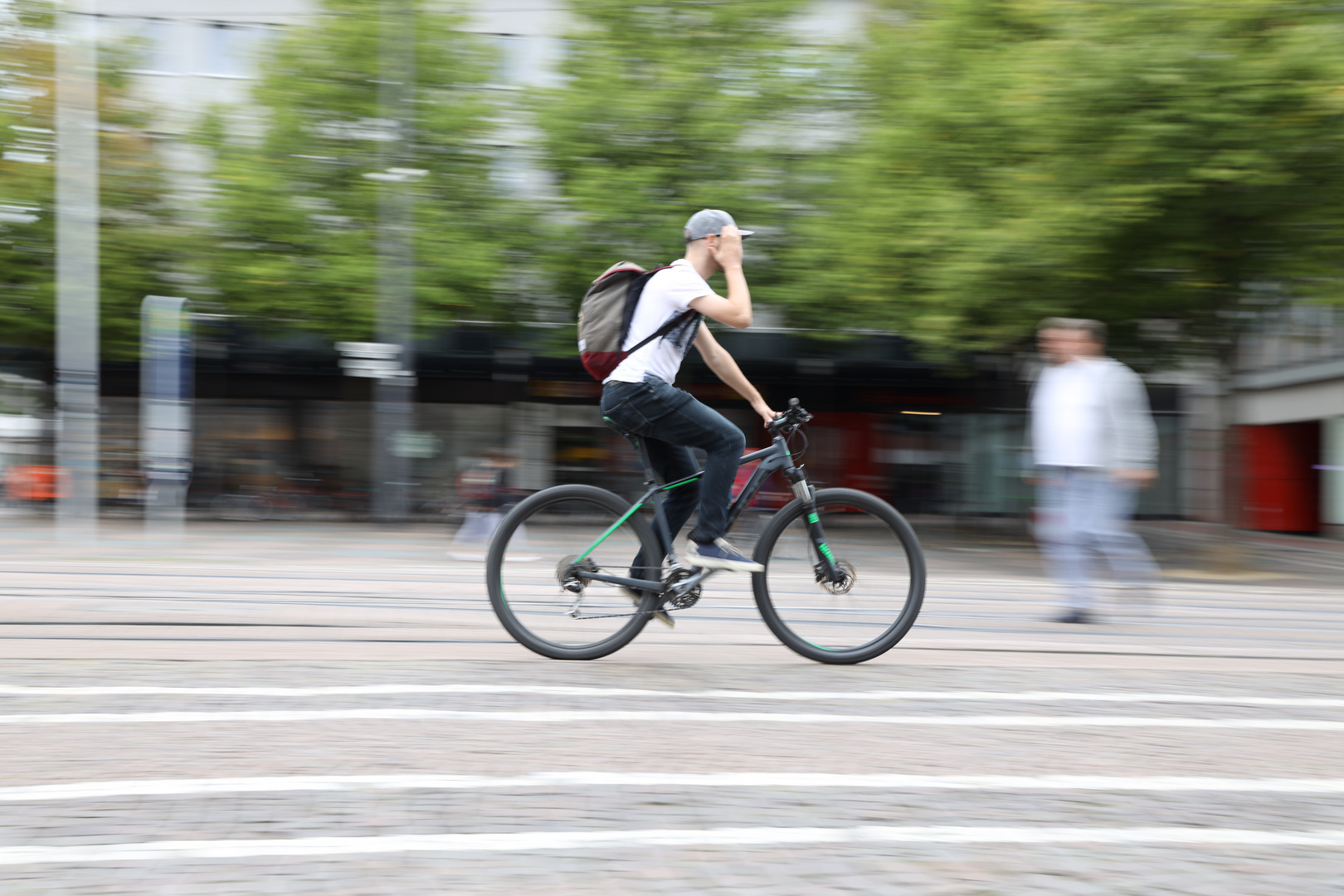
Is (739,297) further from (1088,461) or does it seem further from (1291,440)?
(1291,440)

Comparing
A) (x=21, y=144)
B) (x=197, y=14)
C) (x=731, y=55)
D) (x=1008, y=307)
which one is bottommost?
(x=1008, y=307)

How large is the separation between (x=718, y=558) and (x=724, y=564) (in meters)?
0.04

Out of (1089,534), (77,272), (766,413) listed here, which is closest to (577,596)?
(766,413)

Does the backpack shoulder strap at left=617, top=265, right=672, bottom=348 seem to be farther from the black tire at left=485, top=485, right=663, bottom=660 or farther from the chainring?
the chainring

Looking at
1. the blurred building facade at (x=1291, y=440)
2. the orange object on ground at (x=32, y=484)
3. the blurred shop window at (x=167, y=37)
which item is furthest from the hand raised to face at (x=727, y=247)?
the blurred shop window at (x=167, y=37)

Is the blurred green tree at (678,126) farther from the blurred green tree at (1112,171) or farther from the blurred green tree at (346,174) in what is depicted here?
the blurred green tree at (1112,171)

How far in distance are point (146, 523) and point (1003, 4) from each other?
14937mm

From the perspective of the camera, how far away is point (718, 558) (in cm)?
476

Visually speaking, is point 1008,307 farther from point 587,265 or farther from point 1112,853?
point 1112,853

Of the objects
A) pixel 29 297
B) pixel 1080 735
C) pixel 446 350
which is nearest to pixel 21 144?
pixel 29 297

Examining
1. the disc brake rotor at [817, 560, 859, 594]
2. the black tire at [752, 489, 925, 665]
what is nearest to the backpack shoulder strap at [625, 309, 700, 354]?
the black tire at [752, 489, 925, 665]

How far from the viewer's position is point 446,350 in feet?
81.5

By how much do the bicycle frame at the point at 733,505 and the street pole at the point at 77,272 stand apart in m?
11.0

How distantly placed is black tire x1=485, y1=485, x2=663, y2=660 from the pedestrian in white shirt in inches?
123
